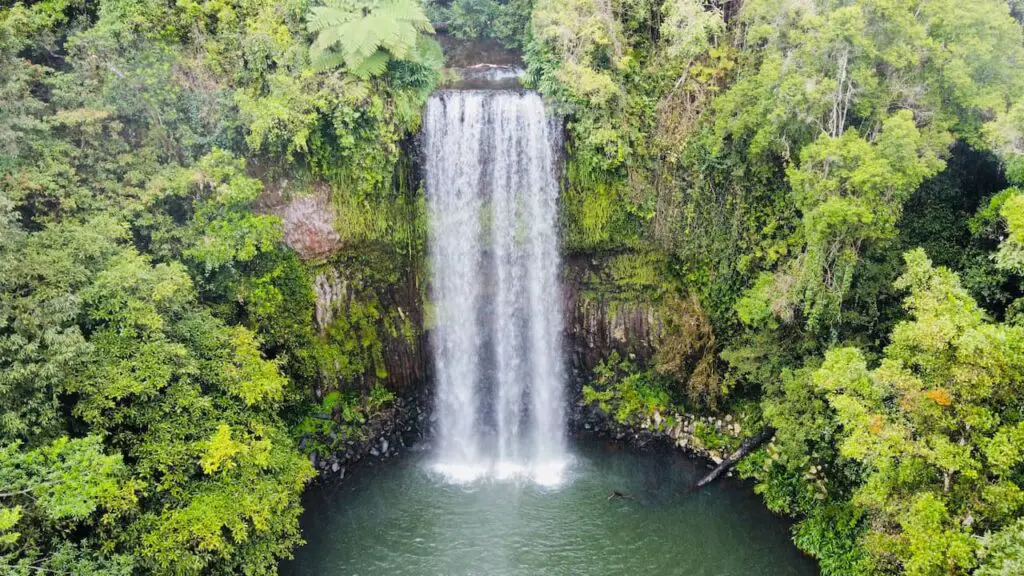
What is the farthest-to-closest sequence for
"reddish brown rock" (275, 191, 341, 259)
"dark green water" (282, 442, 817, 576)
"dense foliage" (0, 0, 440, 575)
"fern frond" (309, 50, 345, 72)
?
Result: "reddish brown rock" (275, 191, 341, 259), "fern frond" (309, 50, 345, 72), "dark green water" (282, 442, 817, 576), "dense foliage" (0, 0, 440, 575)

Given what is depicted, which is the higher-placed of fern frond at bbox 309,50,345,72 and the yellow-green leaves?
fern frond at bbox 309,50,345,72

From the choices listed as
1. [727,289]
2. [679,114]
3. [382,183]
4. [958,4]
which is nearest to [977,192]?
[958,4]

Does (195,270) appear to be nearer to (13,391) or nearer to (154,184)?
(154,184)

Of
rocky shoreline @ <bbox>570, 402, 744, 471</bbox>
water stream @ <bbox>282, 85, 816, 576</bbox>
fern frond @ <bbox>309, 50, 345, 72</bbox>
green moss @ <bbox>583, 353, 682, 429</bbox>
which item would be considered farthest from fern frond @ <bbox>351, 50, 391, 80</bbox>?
rocky shoreline @ <bbox>570, 402, 744, 471</bbox>

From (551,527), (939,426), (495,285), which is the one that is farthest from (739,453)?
(495,285)

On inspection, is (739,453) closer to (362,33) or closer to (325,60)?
(362,33)

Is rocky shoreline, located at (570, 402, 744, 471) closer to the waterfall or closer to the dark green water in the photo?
the dark green water
